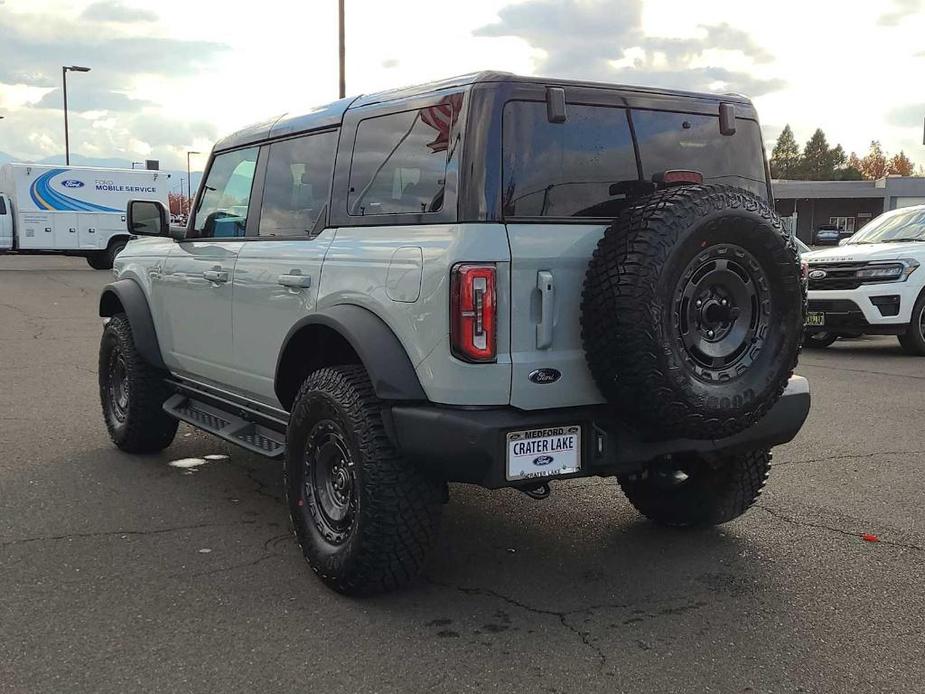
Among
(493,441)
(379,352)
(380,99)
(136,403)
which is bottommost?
(136,403)

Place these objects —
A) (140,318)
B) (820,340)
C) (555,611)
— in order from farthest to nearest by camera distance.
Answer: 1. (820,340)
2. (140,318)
3. (555,611)

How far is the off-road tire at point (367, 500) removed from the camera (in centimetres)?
351

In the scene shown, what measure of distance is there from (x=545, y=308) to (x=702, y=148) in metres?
1.21

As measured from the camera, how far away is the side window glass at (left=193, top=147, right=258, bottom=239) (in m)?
4.98

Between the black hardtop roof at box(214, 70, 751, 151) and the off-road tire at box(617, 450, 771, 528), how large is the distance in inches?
63.4

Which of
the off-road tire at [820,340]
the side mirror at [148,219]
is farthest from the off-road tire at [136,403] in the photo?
the off-road tire at [820,340]

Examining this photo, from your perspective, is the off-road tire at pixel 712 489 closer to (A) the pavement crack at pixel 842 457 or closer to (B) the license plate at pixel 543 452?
(B) the license plate at pixel 543 452

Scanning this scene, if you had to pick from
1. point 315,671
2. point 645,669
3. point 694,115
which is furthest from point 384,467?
point 694,115

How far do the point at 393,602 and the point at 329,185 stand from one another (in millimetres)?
1830

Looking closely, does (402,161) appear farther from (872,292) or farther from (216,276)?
(872,292)

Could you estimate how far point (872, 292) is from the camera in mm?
10617

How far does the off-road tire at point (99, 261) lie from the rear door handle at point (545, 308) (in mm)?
27644

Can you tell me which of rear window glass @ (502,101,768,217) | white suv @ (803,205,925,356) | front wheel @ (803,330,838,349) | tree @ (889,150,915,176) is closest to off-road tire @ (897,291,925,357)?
white suv @ (803,205,925,356)

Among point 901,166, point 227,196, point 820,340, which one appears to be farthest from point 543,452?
point 901,166
